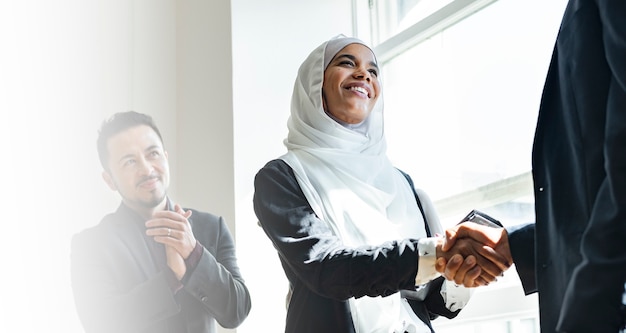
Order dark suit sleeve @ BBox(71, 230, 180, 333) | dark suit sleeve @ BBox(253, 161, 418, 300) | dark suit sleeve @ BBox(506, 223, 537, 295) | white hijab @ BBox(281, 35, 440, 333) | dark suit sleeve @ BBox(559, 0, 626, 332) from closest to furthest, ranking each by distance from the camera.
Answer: dark suit sleeve @ BBox(559, 0, 626, 332) < dark suit sleeve @ BBox(506, 223, 537, 295) < dark suit sleeve @ BBox(253, 161, 418, 300) < white hijab @ BBox(281, 35, 440, 333) < dark suit sleeve @ BBox(71, 230, 180, 333)

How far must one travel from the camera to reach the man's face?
8.51ft

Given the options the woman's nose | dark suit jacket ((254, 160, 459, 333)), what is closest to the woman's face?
the woman's nose

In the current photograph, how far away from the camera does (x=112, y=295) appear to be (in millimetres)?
2553

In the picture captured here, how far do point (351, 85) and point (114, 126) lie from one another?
76 cm

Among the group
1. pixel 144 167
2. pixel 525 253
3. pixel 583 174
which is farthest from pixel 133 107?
pixel 583 174

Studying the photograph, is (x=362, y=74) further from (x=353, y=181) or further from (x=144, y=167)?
(x=144, y=167)

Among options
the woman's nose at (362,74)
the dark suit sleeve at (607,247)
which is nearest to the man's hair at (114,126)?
the woman's nose at (362,74)

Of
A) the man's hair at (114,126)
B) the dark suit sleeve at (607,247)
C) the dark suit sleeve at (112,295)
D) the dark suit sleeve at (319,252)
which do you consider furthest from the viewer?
the man's hair at (114,126)

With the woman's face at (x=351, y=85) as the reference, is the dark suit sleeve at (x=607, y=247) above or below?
below

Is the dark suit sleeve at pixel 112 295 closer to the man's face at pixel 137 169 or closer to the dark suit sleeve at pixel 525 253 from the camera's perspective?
the man's face at pixel 137 169

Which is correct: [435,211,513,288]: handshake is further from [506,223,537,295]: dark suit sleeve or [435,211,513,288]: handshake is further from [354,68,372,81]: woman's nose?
[354,68,372,81]: woman's nose

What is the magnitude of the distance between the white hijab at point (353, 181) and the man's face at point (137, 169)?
16.2 inches

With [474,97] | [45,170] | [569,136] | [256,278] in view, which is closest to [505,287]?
[474,97]

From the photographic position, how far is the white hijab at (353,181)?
231 centimetres
